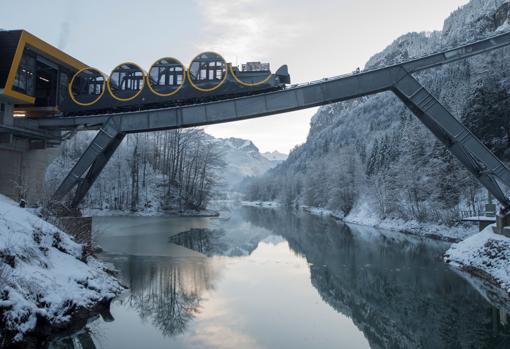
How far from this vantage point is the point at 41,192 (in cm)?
2133

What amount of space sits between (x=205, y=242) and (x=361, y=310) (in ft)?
56.9

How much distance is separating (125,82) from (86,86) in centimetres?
289

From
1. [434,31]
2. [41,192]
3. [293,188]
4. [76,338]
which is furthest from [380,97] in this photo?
[76,338]

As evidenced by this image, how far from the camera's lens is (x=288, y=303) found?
1453 cm

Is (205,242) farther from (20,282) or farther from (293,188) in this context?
(293,188)

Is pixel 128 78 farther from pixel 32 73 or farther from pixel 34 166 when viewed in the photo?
pixel 34 166

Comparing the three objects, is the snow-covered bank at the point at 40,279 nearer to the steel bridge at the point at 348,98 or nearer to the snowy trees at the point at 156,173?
the steel bridge at the point at 348,98

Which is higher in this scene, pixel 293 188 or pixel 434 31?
pixel 434 31

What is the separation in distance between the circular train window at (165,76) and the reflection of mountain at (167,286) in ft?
29.1

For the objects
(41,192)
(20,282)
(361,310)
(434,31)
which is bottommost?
(361,310)

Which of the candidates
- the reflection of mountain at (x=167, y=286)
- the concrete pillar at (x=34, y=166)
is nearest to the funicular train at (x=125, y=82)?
the concrete pillar at (x=34, y=166)

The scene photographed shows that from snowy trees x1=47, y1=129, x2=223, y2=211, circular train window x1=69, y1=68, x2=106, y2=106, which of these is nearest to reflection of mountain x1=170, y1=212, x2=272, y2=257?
circular train window x1=69, y1=68, x2=106, y2=106

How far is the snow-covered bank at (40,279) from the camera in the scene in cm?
900

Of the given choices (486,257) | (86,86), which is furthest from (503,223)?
(86,86)
